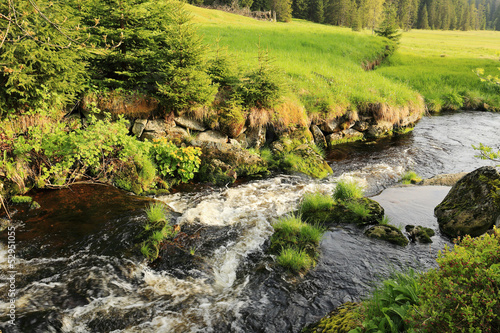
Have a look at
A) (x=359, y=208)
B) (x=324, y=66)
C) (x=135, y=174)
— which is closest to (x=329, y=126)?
(x=359, y=208)

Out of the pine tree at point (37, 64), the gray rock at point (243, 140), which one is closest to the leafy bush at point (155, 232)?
the pine tree at point (37, 64)

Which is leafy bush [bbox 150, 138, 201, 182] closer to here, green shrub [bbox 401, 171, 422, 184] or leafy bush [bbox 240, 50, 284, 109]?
leafy bush [bbox 240, 50, 284, 109]

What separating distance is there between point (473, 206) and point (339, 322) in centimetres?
538

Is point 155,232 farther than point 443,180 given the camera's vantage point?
No

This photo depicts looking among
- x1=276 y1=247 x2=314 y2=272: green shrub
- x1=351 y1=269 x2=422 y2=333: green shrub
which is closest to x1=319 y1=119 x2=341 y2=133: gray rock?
x1=276 y1=247 x2=314 y2=272: green shrub

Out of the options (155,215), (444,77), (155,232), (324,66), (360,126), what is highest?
(324,66)

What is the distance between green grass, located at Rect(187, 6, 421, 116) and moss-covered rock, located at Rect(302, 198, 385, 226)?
7.06m

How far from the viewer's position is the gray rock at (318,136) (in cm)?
1415

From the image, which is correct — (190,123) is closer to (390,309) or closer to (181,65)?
(181,65)

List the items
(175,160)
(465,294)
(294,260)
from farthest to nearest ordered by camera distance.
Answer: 1. (175,160)
2. (294,260)
3. (465,294)

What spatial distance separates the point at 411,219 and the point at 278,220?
373 cm

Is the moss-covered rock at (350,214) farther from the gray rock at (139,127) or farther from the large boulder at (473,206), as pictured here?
the gray rock at (139,127)

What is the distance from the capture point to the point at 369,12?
66.2 metres

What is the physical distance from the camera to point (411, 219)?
26.2 feet
